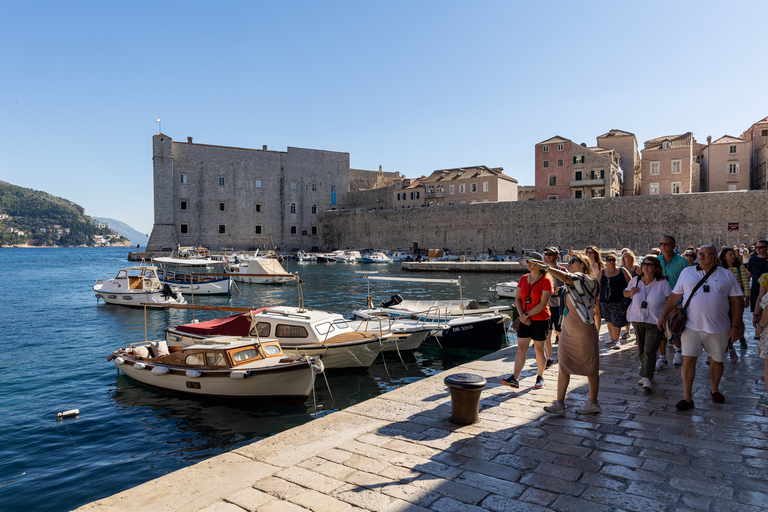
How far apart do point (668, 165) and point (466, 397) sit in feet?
156

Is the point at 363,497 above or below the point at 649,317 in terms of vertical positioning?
below

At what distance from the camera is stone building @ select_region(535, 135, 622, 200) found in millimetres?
43250

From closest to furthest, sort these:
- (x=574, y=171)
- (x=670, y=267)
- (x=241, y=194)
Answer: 1. (x=670, y=267)
2. (x=574, y=171)
3. (x=241, y=194)

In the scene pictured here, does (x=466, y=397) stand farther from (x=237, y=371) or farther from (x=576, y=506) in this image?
(x=237, y=371)

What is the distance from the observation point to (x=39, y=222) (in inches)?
6363

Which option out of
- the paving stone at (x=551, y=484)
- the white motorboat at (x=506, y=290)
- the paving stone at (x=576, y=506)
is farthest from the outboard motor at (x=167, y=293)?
the paving stone at (x=576, y=506)

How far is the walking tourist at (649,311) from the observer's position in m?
5.24

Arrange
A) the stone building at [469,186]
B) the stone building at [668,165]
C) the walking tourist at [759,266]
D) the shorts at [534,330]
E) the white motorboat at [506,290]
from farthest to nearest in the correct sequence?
1. the stone building at [469,186]
2. the stone building at [668,165]
3. the white motorboat at [506,290]
4. the walking tourist at [759,266]
5. the shorts at [534,330]

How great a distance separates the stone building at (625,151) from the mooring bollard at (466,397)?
48.8 metres

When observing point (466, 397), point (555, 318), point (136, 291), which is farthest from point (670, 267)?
point (136, 291)

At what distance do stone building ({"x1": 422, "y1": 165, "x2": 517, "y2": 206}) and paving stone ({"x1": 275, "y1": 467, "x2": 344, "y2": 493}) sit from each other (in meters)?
49.7

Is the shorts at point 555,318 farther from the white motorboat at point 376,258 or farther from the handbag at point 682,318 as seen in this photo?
the white motorboat at point 376,258

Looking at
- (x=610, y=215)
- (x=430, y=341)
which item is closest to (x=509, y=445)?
(x=430, y=341)

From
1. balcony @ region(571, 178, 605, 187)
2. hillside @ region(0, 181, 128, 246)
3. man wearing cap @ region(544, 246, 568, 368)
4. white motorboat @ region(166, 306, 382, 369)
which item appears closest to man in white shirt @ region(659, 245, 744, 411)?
man wearing cap @ region(544, 246, 568, 368)
